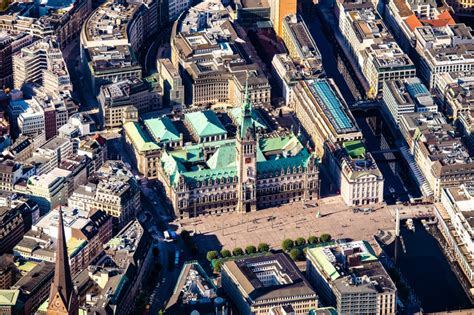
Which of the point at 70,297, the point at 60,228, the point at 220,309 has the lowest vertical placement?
the point at 220,309

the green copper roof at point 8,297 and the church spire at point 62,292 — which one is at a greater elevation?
the church spire at point 62,292

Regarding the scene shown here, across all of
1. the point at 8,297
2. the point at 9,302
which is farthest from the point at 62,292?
the point at 8,297

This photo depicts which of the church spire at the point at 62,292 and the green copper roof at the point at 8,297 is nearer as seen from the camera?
the church spire at the point at 62,292

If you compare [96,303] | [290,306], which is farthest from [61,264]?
[290,306]

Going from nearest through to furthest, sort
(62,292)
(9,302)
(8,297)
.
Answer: (62,292)
(9,302)
(8,297)

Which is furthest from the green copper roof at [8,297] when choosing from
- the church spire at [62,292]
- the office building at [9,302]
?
the church spire at [62,292]

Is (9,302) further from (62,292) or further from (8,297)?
(62,292)

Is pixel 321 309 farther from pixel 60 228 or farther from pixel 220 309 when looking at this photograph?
pixel 60 228

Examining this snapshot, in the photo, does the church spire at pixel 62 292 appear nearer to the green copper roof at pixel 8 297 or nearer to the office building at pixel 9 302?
the office building at pixel 9 302

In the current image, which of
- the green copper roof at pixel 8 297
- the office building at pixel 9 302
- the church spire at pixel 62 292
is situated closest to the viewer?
the church spire at pixel 62 292
